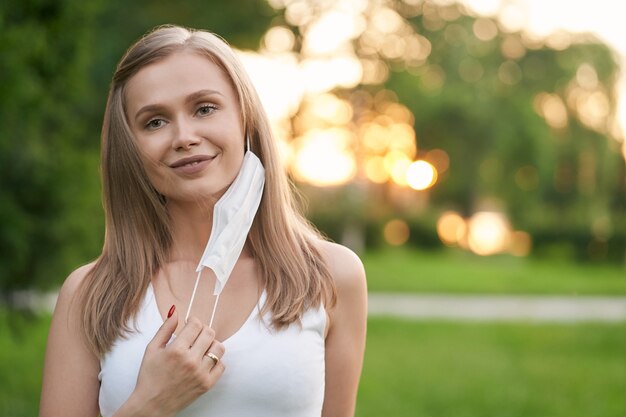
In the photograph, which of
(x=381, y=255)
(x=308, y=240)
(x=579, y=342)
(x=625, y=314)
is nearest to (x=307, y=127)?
(x=381, y=255)

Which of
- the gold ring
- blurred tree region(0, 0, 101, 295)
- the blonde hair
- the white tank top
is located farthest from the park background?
the gold ring

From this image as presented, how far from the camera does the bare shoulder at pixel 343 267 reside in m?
1.93

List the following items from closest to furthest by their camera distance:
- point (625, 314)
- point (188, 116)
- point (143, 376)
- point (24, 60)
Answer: point (143, 376), point (188, 116), point (24, 60), point (625, 314)

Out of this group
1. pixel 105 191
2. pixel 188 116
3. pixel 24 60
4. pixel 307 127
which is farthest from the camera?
pixel 307 127

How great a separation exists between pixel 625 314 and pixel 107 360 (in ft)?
40.4

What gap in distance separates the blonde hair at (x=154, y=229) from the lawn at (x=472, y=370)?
486 cm

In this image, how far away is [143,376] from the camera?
1699 mm

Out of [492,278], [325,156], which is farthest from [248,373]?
[325,156]

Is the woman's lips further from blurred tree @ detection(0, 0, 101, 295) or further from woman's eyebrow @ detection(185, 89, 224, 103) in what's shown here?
blurred tree @ detection(0, 0, 101, 295)

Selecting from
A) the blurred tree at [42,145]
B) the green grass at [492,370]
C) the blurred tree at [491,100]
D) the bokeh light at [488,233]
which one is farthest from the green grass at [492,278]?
the blurred tree at [42,145]

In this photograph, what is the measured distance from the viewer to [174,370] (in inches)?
66.5

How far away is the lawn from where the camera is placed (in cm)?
744

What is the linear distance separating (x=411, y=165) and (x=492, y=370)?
2204 cm

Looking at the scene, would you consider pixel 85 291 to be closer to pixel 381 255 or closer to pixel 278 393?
pixel 278 393
